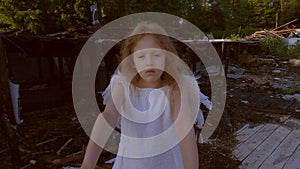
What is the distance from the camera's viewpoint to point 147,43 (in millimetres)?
1064

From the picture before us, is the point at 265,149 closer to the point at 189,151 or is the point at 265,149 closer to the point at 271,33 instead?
the point at 189,151

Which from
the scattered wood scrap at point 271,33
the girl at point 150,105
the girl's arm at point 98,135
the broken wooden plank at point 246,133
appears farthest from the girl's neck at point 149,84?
the scattered wood scrap at point 271,33

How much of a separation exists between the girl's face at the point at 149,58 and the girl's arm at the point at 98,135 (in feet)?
0.56

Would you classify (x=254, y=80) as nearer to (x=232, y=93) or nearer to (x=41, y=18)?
(x=232, y=93)

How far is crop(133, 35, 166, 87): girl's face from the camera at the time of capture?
40.9 inches

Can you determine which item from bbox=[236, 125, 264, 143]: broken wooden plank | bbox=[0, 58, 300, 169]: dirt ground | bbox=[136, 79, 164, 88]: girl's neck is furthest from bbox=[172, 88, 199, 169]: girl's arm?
bbox=[236, 125, 264, 143]: broken wooden plank

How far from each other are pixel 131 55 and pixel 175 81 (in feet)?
0.64

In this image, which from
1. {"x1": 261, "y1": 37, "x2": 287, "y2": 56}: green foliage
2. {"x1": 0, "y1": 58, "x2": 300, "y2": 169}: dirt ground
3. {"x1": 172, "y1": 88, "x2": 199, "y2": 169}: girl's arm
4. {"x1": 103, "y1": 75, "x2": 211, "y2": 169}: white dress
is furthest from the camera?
{"x1": 261, "y1": 37, "x2": 287, "y2": 56}: green foliage

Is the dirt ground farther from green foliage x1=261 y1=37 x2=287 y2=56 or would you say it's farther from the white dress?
green foliage x1=261 y1=37 x2=287 y2=56

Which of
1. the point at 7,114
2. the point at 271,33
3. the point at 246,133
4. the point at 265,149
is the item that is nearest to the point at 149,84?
the point at 7,114

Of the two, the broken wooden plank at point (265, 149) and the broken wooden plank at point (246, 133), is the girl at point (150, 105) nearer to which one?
the broken wooden plank at point (265, 149)

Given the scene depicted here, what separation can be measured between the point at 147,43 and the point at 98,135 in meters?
0.38

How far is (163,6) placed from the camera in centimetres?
1762

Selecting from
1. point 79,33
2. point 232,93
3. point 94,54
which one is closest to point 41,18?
point 79,33
